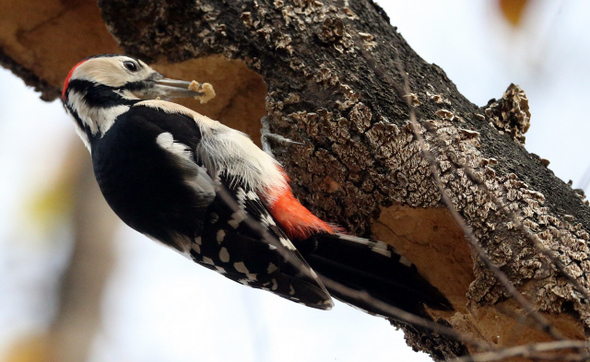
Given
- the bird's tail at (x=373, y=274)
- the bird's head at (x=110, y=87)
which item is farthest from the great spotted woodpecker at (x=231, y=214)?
the bird's head at (x=110, y=87)

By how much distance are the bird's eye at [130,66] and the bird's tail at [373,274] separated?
125cm

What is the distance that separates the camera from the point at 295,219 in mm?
2404

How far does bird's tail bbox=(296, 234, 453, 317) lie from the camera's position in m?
2.21

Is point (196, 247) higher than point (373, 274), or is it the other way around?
point (373, 274)

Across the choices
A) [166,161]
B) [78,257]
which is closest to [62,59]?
[166,161]

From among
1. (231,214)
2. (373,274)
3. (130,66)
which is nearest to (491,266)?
(373,274)

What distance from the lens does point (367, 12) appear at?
2514 millimetres

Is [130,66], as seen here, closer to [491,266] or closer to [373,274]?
[373,274]

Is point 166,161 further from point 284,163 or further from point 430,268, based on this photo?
point 430,268

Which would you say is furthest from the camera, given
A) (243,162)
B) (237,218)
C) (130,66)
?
(130,66)

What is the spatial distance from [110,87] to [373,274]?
1637 mm

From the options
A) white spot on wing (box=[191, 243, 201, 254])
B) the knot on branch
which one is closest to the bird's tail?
white spot on wing (box=[191, 243, 201, 254])

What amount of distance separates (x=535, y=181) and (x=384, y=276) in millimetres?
717

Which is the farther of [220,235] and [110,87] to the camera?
[110,87]
